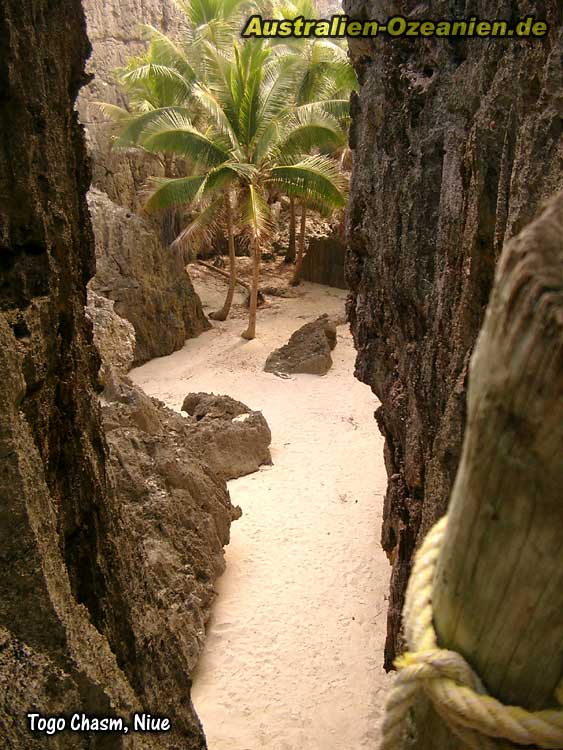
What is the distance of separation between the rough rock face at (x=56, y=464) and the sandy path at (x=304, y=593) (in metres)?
1.29

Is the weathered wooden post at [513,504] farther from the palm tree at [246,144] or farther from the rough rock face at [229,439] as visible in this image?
the palm tree at [246,144]

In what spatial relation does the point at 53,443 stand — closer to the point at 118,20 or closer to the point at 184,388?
the point at 184,388

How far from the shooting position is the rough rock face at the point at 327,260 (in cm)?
1584

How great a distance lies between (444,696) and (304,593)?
5.04 metres

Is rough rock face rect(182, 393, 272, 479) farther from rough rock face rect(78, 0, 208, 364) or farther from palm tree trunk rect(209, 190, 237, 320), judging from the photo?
palm tree trunk rect(209, 190, 237, 320)

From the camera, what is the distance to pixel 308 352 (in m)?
11.7

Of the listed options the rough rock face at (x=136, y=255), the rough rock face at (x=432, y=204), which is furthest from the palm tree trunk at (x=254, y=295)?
the rough rock face at (x=432, y=204)

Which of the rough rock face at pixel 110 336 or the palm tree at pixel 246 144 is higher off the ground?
the palm tree at pixel 246 144

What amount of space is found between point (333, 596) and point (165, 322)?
A: 26.9 feet

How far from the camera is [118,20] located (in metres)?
18.3

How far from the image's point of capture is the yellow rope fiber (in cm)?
86

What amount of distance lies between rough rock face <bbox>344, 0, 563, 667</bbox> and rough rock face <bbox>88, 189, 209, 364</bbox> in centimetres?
737

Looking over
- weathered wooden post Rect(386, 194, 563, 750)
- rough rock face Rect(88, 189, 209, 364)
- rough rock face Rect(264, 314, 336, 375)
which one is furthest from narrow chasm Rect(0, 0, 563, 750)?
rough rock face Rect(88, 189, 209, 364)

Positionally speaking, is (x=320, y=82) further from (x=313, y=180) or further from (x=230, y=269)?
(x=230, y=269)
